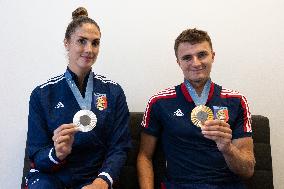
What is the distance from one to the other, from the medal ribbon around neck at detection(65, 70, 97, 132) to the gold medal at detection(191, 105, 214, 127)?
53cm

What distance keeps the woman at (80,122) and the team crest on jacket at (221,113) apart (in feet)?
1.69

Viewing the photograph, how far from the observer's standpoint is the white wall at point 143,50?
2326mm

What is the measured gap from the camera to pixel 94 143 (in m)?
1.73

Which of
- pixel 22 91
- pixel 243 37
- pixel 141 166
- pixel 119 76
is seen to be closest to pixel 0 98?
pixel 22 91

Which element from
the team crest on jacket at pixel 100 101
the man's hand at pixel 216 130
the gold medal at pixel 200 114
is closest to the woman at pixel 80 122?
the team crest on jacket at pixel 100 101

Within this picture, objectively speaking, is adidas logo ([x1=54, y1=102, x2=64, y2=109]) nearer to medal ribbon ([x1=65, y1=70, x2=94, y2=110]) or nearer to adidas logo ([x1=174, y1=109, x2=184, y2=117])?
medal ribbon ([x1=65, y1=70, x2=94, y2=110])

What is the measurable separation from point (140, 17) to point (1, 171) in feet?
5.01

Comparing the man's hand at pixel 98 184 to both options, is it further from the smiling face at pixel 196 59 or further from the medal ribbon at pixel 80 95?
the smiling face at pixel 196 59

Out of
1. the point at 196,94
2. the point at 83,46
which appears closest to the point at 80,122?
the point at 83,46

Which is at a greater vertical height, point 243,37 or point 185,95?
point 243,37

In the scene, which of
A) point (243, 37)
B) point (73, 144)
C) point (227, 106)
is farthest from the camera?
point (243, 37)

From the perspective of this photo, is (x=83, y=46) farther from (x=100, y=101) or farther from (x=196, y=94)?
(x=196, y=94)

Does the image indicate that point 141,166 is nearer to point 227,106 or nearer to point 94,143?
point 94,143

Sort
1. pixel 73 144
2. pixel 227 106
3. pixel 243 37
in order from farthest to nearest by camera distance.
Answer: pixel 243 37 → pixel 227 106 → pixel 73 144
